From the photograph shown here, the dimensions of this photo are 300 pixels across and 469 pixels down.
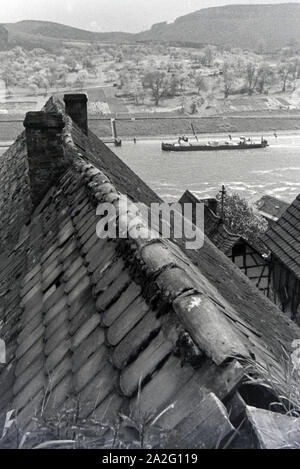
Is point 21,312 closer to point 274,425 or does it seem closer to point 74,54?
point 274,425

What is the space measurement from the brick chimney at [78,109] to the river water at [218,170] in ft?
103

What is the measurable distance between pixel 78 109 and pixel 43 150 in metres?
4.74

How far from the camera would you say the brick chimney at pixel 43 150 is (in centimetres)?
750

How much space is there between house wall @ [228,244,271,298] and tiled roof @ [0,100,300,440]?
10.7 metres

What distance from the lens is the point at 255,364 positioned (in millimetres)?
2625

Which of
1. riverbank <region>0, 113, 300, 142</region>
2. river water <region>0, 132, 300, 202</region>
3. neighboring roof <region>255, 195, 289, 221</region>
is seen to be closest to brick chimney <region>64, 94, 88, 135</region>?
neighboring roof <region>255, 195, 289, 221</region>

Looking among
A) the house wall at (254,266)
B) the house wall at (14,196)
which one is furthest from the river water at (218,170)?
the house wall at (14,196)

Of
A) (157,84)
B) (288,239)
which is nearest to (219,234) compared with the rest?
(288,239)

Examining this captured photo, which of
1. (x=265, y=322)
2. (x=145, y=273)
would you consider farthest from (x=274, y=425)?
(x=265, y=322)

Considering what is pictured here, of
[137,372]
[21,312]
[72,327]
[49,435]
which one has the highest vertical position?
[49,435]

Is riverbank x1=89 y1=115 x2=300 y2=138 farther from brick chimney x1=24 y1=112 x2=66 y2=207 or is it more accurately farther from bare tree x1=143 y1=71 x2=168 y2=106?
brick chimney x1=24 y1=112 x2=66 y2=207

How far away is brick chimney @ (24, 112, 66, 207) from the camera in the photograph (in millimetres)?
7500

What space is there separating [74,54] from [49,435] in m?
212

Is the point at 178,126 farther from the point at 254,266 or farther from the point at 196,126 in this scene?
the point at 254,266
